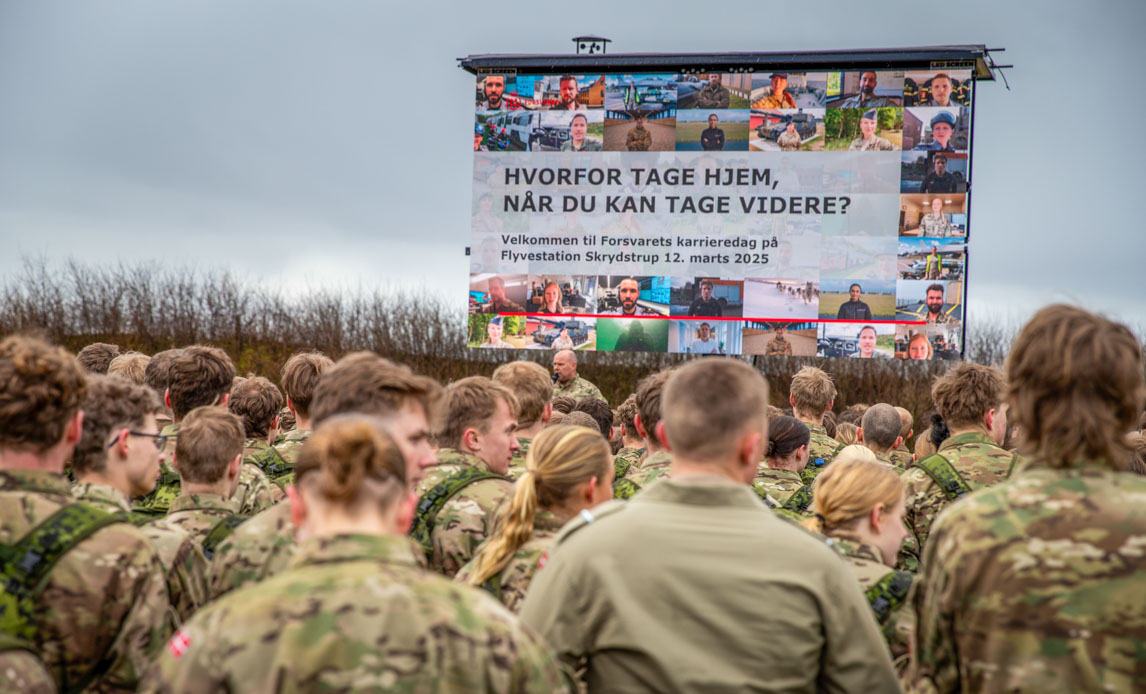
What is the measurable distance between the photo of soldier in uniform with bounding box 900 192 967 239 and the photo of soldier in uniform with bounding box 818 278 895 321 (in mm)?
731

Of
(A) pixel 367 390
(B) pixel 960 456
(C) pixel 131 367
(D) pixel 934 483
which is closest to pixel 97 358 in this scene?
(C) pixel 131 367

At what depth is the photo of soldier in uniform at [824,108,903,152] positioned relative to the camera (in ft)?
43.6

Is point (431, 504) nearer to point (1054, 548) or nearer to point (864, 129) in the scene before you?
point (1054, 548)

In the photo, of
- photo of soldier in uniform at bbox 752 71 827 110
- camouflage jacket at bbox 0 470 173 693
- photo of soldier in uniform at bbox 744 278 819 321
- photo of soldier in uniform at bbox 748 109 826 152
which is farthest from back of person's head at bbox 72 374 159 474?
photo of soldier in uniform at bbox 752 71 827 110

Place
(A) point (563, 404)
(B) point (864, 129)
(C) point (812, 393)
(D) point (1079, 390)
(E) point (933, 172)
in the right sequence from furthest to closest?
(B) point (864, 129) < (E) point (933, 172) < (A) point (563, 404) < (C) point (812, 393) < (D) point (1079, 390)

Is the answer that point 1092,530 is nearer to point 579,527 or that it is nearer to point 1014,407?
point 1014,407

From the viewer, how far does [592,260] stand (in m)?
14.0

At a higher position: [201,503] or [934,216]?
[934,216]

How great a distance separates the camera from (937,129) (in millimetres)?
13148

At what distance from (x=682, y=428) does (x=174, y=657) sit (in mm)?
1329

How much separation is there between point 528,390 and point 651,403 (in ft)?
2.29

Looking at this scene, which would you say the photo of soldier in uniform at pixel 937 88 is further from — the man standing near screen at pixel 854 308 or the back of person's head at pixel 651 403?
the back of person's head at pixel 651 403

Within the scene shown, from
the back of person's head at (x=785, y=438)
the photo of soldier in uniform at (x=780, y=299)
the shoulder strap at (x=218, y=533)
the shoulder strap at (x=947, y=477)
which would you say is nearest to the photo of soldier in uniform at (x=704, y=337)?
the photo of soldier in uniform at (x=780, y=299)

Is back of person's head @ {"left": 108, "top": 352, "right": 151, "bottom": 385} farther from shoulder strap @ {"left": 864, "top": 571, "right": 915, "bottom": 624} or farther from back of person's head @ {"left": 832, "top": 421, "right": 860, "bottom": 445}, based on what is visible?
back of person's head @ {"left": 832, "top": 421, "right": 860, "bottom": 445}
